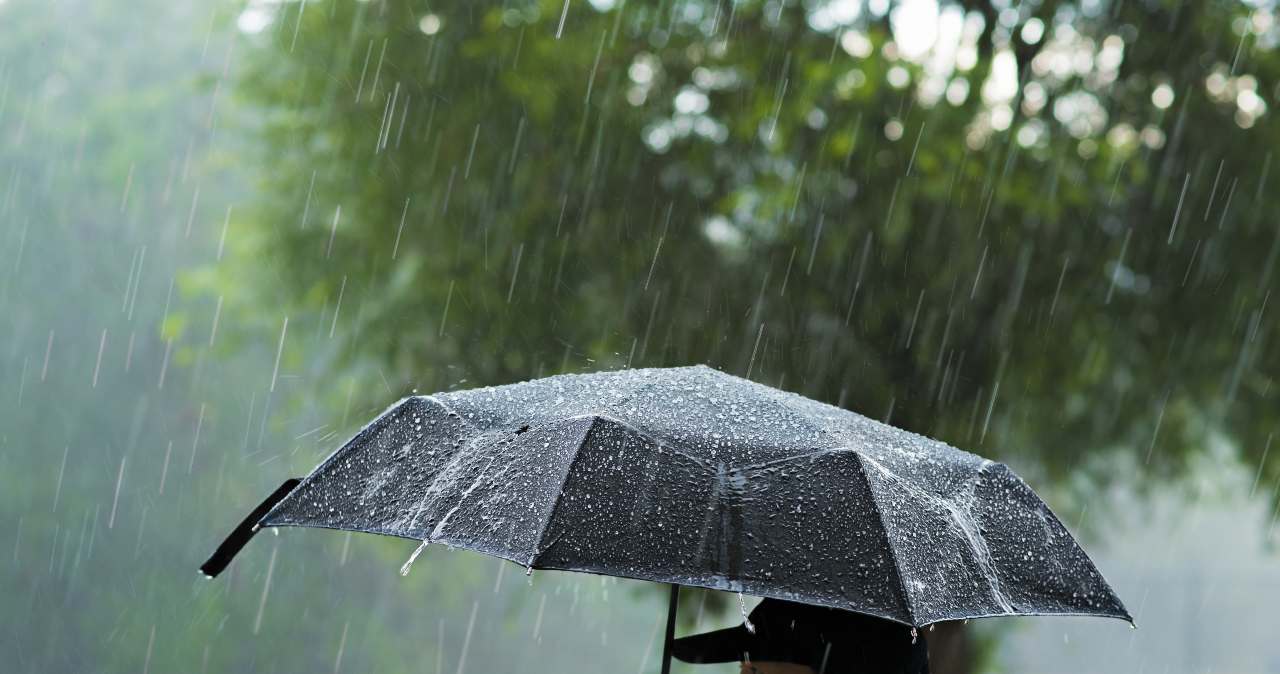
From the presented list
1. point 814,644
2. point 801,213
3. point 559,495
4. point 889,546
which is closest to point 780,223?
point 801,213

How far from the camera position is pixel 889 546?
7.52ft

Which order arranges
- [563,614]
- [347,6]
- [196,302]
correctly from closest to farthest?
[347,6] < [196,302] < [563,614]

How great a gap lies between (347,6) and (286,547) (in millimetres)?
29773

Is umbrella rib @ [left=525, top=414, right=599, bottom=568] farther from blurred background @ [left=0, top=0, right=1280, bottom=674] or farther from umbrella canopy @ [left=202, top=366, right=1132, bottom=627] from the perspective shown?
blurred background @ [left=0, top=0, right=1280, bottom=674]

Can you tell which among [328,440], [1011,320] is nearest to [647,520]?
[1011,320]

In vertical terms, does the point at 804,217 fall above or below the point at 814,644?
above

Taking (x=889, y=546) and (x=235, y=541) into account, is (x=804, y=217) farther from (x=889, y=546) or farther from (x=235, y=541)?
(x=889, y=546)

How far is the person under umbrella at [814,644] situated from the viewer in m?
2.95

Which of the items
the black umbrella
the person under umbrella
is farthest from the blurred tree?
the black umbrella

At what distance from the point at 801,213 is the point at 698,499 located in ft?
17.0

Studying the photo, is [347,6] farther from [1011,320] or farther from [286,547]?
[286,547]

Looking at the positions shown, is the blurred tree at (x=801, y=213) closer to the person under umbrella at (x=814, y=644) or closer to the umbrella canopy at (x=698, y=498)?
the person under umbrella at (x=814, y=644)

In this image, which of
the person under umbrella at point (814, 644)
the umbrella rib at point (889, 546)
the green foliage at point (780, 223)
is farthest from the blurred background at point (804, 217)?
the umbrella rib at point (889, 546)

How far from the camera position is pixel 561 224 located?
7.60 meters
